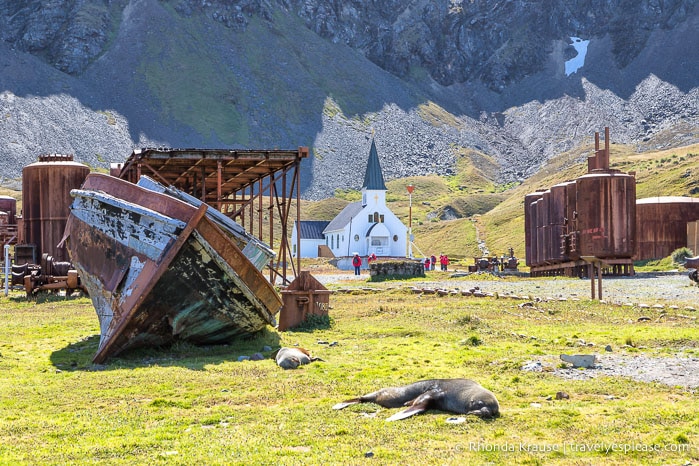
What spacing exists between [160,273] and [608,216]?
30.6 meters

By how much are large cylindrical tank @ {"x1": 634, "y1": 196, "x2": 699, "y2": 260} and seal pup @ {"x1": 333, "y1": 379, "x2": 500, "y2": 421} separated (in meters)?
43.8

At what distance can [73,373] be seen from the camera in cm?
1304

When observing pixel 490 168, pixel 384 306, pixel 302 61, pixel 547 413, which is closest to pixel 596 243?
pixel 384 306

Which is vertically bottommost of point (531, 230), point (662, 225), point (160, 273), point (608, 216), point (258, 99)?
point (160, 273)

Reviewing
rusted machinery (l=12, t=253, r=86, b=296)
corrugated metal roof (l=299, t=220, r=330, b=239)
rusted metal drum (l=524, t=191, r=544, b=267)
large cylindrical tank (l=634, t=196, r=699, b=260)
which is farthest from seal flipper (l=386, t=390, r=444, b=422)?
corrugated metal roof (l=299, t=220, r=330, b=239)

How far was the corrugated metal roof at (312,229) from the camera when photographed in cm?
9888

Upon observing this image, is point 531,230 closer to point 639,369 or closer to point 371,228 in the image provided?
point 371,228

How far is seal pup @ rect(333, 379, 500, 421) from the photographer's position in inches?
356

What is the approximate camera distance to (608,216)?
40406 millimetres

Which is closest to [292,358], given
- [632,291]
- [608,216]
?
[632,291]

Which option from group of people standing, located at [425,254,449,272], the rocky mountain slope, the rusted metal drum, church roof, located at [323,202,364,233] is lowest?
group of people standing, located at [425,254,449,272]

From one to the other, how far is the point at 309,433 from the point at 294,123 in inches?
6321

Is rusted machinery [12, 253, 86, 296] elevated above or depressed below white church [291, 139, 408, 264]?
below

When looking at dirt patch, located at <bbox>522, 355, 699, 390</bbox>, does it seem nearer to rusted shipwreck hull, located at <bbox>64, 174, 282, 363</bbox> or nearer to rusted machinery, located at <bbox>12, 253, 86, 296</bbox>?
rusted shipwreck hull, located at <bbox>64, 174, 282, 363</bbox>
